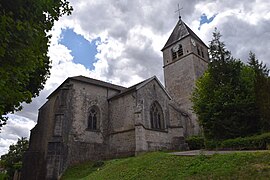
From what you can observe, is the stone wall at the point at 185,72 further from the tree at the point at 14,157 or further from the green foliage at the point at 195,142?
the tree at the point at 14,157

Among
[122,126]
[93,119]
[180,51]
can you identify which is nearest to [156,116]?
[122,126]

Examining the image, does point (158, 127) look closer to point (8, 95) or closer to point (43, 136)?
point (43, 136)

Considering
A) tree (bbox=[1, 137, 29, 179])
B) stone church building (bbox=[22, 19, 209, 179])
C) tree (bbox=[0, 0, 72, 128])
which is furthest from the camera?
tree (bbox=[1, 137, 29, 179])

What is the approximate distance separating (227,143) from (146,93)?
940 centimetres

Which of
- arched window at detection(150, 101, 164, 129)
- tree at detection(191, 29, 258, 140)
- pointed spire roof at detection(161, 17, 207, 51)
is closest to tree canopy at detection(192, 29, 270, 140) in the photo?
tree at detection(191, 29, 258, 140)

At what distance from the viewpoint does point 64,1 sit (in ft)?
19.1

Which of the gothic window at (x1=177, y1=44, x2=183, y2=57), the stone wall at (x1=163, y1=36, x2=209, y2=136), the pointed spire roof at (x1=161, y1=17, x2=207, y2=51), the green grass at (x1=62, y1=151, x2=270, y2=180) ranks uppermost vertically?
the pointed spire roof at (x1=161, y1=17, x2=207, y2=51)

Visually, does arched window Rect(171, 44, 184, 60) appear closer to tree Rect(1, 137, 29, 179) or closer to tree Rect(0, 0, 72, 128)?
tree Rect(1, 137, 29, 179)

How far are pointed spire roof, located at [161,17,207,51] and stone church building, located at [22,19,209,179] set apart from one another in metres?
17.1

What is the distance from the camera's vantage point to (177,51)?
127 feet

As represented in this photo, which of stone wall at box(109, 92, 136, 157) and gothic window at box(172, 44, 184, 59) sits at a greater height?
gothic window at box(172, 44, 184, 59)

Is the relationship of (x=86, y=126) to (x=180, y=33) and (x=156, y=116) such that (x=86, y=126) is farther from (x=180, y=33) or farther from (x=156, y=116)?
(x=180, y=33)

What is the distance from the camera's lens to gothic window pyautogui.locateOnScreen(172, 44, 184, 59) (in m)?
38.1

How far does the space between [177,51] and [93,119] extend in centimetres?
2150
